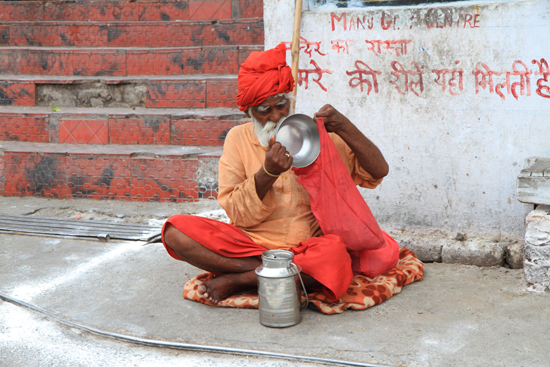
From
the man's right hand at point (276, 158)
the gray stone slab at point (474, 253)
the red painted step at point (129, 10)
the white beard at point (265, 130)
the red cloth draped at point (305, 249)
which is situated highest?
the red painted step at point (129, 10)

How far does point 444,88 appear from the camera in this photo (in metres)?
3.52

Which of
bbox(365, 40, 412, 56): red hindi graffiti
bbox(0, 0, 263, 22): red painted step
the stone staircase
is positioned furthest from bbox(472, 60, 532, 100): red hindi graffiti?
bbox(0, 0, 263, 22): red painted step

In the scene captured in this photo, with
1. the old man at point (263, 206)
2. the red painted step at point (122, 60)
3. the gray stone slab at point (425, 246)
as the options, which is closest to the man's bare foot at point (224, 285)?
the old man at point (263, 206)

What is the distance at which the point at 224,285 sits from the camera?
2.87 meters

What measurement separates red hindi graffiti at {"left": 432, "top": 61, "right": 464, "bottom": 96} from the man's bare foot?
1.69m

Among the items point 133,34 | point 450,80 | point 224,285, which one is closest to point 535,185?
point 450,80

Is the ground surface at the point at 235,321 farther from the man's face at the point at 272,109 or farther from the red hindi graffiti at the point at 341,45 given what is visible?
the red hindi graffiti at the point at 341,45

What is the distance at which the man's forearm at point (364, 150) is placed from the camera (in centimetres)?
276

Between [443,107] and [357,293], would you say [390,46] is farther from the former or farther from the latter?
[357,293]

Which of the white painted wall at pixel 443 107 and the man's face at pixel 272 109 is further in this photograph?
the white painted wall at pixel 443 107

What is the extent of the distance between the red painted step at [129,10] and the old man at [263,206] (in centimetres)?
360

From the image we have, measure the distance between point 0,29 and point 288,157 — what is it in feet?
16.9

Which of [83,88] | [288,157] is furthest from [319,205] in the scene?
[83,88]

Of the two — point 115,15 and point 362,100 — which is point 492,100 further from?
point 115,15
